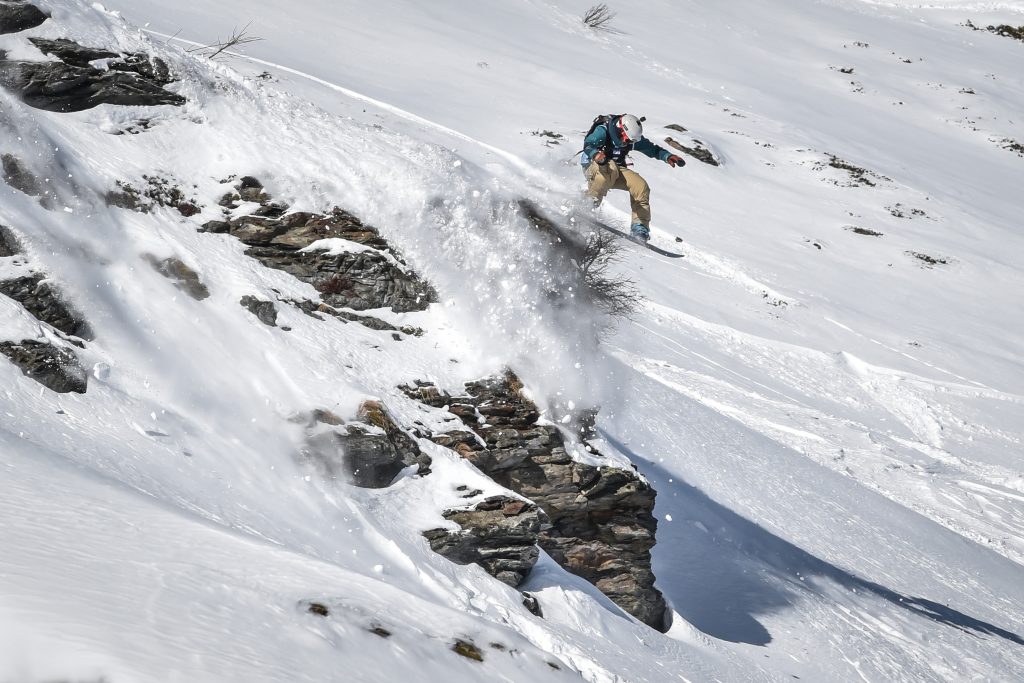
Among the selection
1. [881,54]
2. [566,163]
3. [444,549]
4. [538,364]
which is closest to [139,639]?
[444,549]

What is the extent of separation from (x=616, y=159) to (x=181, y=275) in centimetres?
530

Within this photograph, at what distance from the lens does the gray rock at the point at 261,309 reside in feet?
22.9

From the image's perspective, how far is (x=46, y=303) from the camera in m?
5.92

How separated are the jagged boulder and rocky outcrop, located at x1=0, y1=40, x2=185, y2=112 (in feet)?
15.8

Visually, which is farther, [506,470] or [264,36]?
[264,36]

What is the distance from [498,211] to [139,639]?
651 cm

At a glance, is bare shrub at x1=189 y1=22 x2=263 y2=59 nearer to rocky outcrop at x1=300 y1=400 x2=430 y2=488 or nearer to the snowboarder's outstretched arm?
the snowboarder's outstretched arm

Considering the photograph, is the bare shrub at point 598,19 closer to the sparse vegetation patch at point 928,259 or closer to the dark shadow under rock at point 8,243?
the sparse vegetation patch at point 928,259

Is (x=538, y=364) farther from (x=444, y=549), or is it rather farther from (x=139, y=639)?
(x=139, y=639)

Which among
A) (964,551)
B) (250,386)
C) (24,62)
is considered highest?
(24,62)

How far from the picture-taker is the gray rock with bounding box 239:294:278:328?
6.97 meters

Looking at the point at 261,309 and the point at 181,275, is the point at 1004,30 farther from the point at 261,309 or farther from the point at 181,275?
the point at 181,275

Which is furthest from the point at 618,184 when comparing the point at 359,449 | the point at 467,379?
the point at 359,449

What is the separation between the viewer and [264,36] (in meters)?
18.0
